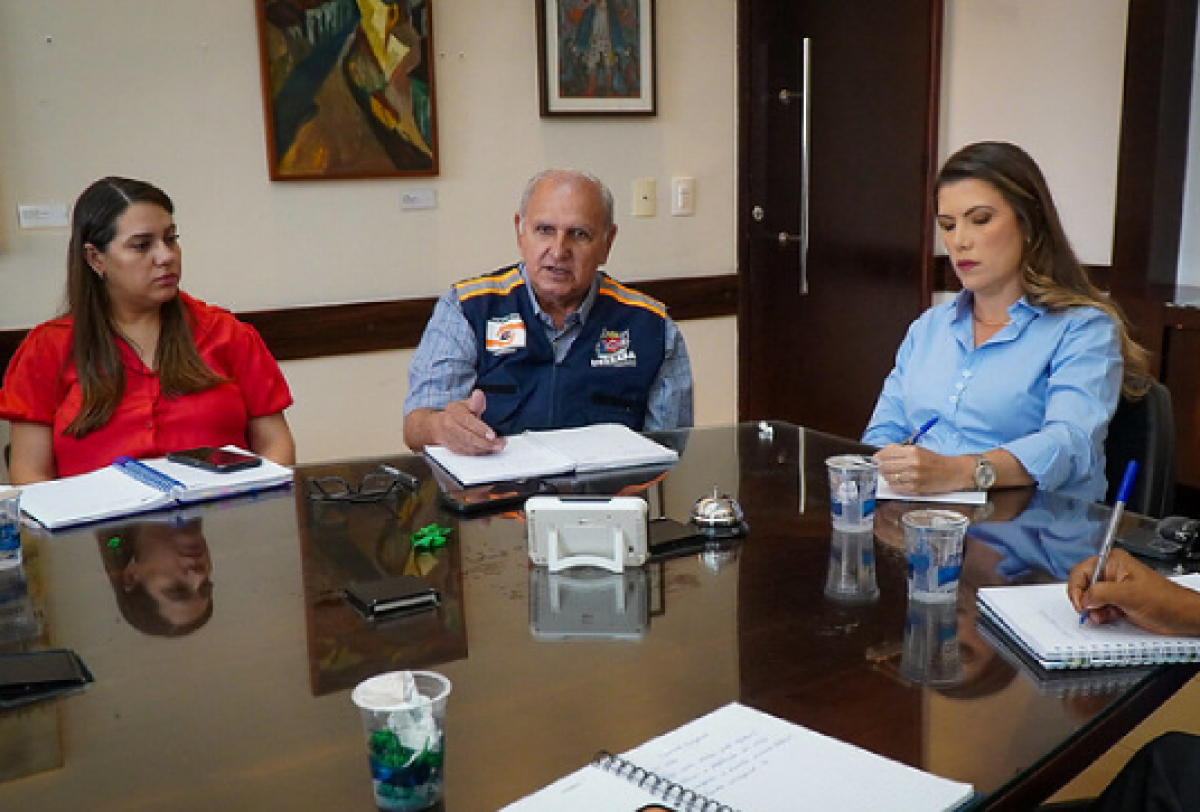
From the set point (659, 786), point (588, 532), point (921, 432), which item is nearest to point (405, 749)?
point (659, 786)

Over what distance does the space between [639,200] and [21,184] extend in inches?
79.4

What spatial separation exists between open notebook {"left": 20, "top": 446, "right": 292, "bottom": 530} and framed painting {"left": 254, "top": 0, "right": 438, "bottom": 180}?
183 cm

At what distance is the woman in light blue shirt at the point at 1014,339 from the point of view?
6.72 ft

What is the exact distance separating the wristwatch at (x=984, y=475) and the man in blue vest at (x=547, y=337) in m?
0.94

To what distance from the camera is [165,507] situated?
6.03 ft

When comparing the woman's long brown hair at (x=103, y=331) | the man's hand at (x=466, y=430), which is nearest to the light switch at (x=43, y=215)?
the woman's long brown hair at (x=103, y=331)

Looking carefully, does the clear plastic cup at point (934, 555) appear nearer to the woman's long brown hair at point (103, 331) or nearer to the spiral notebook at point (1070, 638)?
the spiral notebook at point (1070, 638)

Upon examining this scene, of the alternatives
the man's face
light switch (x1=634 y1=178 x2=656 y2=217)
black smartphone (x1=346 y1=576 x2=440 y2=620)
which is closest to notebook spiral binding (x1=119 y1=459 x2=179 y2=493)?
black smartphone (x1=346 y1=576 x2=440 y2=620)

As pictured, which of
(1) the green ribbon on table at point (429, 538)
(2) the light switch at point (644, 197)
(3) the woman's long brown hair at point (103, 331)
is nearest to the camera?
(1) the green ribbon on table at point (429, 538)

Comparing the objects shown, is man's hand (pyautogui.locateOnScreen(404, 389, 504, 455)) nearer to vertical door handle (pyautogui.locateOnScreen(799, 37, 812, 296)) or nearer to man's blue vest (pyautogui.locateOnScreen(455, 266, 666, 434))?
man's blue vest (pyautogui.locateOnScreen(455, 266, 666, 434))

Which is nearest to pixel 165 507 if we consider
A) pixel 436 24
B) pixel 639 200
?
pixel 436 24

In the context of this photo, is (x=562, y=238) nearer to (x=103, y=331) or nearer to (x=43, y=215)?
(x=103, y=331)

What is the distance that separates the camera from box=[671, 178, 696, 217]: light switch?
4.32 m

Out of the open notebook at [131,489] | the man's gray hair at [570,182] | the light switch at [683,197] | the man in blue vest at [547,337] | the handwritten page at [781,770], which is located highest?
the man's gray hair at [570,182]
